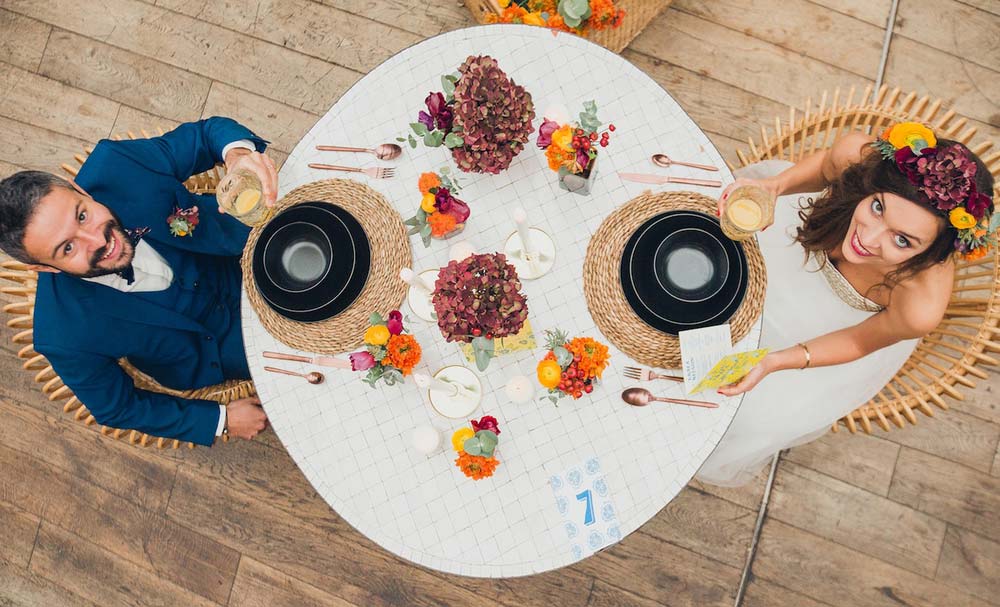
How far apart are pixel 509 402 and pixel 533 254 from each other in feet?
1.30

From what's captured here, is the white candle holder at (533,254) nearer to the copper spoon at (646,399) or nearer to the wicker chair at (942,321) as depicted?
the copper spoon at (646,399)

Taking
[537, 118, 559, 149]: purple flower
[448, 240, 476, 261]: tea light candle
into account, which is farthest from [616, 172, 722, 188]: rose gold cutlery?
[448, 240, 476, 261]: tea light candle

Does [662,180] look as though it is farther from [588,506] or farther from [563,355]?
[588,506]

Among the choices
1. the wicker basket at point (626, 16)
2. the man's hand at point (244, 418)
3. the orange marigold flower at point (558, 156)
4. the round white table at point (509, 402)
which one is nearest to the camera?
the orange marigold flower at point (558, 156)

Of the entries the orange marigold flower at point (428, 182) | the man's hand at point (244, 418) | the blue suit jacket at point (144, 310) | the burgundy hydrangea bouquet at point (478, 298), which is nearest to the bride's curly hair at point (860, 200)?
the burgundy hydrangea bouquet at point (478, 298)

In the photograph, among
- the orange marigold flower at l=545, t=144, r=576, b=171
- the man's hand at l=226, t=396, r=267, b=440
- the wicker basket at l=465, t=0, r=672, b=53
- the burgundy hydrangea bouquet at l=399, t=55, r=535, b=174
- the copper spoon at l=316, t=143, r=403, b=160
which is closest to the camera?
the burgundy hydrangea bouquet at l=399, t=55, r=535, b=174

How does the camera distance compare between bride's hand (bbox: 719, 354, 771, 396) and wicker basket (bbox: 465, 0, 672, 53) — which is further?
wicker basket (bbox: 465, 0, 672, 53)

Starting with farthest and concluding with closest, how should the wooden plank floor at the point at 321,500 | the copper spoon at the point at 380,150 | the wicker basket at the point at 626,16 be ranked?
1. the wooden plank floor at the point at 321,500
2. the wicker basket at the point at 626,16
3. the copper spoon at the point at 380,150

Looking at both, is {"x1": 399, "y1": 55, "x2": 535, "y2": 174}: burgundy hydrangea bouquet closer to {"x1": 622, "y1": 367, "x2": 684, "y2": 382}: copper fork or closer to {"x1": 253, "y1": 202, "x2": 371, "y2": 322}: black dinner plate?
{"x1": 253, "y1": 202, "x2": 371, "y2": 322}: black dinner plate

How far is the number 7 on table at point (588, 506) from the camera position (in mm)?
1645

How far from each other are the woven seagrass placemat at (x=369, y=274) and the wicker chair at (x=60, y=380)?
52 cm

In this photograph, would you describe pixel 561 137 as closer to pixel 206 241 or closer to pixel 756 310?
pixel 756 310

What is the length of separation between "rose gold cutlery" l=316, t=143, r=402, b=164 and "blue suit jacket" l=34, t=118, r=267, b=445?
0.27 m

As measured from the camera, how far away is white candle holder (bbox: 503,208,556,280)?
1711mm
